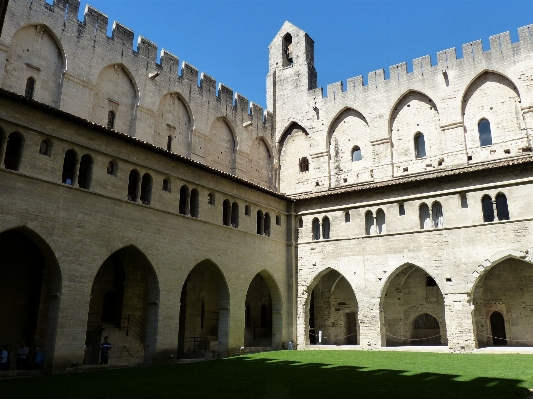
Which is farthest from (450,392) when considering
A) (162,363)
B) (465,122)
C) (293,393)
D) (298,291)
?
(465,122)

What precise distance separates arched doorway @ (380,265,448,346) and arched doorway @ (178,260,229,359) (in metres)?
9.24

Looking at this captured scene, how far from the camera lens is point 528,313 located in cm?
2314

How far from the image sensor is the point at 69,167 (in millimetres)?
17406

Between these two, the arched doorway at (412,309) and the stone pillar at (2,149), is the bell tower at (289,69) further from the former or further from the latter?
the stone pillar at (2,149)

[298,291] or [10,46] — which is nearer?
[10,46]

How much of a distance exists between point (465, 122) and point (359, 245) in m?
8.79

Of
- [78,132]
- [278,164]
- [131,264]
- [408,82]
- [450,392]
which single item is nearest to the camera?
[450,392]

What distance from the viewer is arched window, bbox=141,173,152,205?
19312 millimetres

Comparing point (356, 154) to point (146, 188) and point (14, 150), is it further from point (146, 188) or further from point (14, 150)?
point (14, 150)

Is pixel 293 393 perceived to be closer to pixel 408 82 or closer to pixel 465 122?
pixel 465 122

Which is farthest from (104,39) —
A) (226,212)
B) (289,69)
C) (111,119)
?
(289,69)

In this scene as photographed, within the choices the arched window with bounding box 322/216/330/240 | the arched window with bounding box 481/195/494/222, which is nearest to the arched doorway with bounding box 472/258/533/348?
the arched window with bounding box 481/195/494/222

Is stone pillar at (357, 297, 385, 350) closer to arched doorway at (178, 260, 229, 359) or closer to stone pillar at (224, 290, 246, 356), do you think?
stone pillar at (224, 290, 246, 356)

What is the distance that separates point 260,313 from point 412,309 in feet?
29.9
